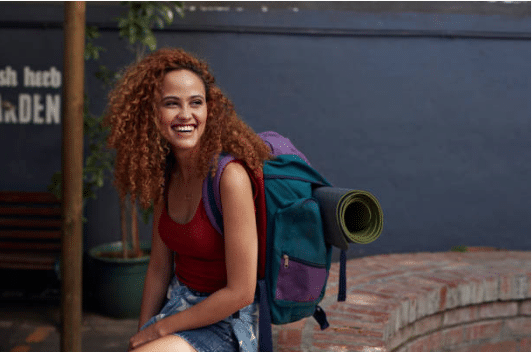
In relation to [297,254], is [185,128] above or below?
above

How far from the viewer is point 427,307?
294 cm

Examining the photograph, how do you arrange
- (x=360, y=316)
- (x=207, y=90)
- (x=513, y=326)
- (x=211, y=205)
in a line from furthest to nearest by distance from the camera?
(x=513, y=326), (x=360, y=316), (x=207, y=90), (x=211, y=205)

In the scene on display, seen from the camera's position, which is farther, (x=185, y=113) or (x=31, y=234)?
(x=31, y=234)

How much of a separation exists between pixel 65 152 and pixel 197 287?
4.29ft

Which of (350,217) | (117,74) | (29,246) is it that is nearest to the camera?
(350,217)

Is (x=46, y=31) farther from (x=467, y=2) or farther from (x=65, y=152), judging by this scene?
(x=467, y=2)

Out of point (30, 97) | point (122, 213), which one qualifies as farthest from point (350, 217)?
point (30, 97)

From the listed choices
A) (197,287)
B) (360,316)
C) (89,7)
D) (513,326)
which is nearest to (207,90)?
(197,287)

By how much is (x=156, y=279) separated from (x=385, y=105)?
10.7 feet

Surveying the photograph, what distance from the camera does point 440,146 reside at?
462 centimetres

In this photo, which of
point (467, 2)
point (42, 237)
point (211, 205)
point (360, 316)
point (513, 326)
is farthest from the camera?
point (467, 2)

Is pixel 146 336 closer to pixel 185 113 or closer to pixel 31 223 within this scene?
pixel 185 113

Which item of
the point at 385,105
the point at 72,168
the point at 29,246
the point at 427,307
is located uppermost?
the point at 385,105

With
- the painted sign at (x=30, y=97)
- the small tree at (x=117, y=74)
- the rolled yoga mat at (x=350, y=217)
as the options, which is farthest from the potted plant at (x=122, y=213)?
the rolled yoga mat at (x=350, y=217)
